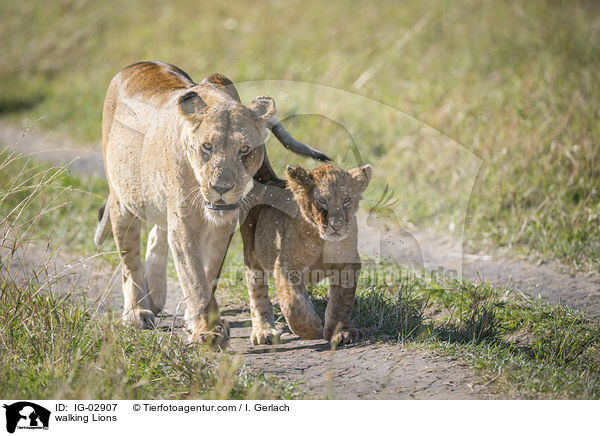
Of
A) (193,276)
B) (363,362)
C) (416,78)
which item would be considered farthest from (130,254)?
(416,78)

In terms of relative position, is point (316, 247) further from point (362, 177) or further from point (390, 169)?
point (390, 169)

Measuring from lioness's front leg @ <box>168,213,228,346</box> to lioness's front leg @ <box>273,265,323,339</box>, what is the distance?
15.6 inches

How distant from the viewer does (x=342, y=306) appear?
4262 millimetres

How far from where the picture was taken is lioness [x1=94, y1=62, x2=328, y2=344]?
155 inches

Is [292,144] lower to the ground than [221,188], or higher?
higher

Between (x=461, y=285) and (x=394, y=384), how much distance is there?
168 centimetres

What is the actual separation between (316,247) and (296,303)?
34 cm

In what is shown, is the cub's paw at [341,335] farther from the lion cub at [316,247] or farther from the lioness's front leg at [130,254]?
the lioness's front leg at [130,254]

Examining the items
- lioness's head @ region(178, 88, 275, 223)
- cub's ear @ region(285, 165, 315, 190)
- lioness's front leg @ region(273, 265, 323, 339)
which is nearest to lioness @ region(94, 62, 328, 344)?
lioness's head @ region(178, 88, 275, 223)

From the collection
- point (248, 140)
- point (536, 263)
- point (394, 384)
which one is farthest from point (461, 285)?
point (248, 140)

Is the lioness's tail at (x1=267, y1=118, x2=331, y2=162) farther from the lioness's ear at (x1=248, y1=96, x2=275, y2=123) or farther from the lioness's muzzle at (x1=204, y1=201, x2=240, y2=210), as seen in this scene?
the lioness's muzzle at (x1=204, y1=201, x2=240, y2=210)

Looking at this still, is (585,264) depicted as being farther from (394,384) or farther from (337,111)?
(337,111)

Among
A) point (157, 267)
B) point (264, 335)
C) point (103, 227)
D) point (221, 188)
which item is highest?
point (221, 188)

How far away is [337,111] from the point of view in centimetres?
881
